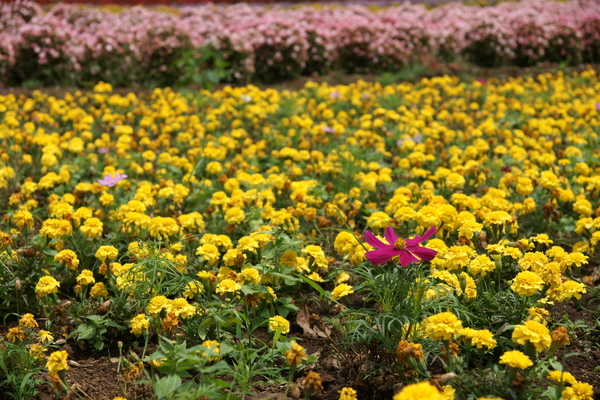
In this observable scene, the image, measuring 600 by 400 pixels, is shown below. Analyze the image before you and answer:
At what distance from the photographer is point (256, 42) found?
763cm

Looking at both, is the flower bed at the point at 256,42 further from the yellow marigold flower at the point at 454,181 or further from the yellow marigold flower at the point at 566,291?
the yellow marigold flower at the point at 566,291

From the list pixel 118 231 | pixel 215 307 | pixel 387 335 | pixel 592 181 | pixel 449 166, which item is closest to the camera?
pixel 387 335

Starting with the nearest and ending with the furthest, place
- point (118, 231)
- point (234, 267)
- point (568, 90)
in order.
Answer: point (234, 267) → point (118, 231) → point (568, 90)

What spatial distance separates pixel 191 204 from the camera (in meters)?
3.54

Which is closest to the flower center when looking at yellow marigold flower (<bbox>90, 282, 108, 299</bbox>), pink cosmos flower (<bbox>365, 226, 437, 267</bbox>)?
pink cosmos flower (<bbox>365, 226, 437, 267</bbox>)

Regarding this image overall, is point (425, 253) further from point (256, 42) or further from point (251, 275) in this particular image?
point (256, 42)

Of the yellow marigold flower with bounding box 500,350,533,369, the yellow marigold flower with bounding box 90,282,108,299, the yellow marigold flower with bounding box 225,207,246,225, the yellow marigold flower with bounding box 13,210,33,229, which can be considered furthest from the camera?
the yellow marigold flower with bounding box 225,207,246,225

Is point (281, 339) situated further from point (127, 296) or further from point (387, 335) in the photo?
point (127, 296)

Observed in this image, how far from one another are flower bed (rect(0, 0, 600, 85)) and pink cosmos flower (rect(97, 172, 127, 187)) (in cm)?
399

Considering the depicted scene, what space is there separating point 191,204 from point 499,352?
2073 millimetres

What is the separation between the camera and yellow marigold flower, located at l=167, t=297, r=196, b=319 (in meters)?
2.10

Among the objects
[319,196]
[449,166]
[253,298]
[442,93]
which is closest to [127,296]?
[253,298]

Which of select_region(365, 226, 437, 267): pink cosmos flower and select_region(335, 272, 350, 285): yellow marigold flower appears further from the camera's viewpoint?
select_region(335, 272, 350, 285): yellow marigold flower

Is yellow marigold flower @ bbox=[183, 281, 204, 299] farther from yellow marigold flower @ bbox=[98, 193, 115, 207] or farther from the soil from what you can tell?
yellow marigold flower @ bbox=[98, 193, 115, 207]
